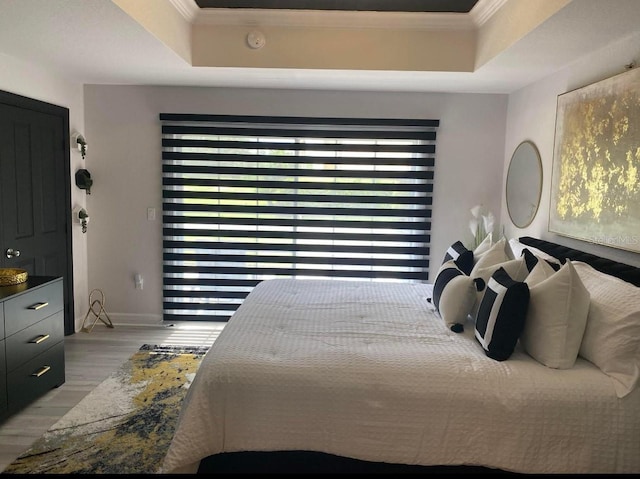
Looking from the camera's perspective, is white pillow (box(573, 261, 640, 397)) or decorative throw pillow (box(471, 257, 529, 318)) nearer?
white pillow (box(573, 261, 640, 397))

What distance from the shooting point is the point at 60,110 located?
387cm

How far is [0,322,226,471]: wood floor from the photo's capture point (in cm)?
256

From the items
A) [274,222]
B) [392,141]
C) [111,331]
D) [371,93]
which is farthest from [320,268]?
[111,331]

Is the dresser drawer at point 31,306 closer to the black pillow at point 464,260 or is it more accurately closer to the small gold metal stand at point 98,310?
the small gold metal stand at point 98,310

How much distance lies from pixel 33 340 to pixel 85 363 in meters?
0.82

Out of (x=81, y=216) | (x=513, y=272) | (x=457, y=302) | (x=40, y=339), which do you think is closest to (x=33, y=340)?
(x=40, y=339)

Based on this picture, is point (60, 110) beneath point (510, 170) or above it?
above

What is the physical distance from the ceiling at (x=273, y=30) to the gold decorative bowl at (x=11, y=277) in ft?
4.65

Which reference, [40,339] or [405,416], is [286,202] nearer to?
[40,339]

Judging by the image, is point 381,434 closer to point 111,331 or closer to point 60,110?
point 111,331

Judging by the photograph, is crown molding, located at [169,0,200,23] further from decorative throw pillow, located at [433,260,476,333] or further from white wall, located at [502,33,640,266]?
white wall, located at [502,33,640,266]

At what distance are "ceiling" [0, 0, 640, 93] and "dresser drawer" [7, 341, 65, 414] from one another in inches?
76.8

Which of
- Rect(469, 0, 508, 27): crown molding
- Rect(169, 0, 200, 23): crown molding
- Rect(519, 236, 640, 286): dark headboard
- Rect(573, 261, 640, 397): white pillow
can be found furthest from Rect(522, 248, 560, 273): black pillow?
Rect(169, 0, 200, 23): crown molding

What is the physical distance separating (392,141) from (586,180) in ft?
6.13
